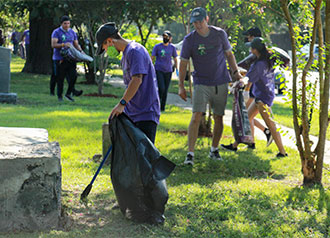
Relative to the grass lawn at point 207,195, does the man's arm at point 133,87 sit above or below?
above

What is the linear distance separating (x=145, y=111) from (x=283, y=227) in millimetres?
1583

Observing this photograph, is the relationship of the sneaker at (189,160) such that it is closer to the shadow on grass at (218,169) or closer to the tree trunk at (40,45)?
the shadow on grass at (218,169)

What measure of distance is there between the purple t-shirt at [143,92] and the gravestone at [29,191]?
103 cm

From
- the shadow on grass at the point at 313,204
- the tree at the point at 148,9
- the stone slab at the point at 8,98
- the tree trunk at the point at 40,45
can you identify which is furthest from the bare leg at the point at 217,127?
the tree trunk at the point at 40,45

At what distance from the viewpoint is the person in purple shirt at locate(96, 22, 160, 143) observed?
5211 mm

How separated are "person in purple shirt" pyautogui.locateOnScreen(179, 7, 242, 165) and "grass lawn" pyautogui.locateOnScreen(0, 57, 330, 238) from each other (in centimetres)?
69

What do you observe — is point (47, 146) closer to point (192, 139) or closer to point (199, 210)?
point (199, 210)

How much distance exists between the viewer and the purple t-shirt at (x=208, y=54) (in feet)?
24.8

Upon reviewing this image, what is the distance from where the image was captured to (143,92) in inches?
214

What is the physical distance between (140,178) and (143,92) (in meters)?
0.95

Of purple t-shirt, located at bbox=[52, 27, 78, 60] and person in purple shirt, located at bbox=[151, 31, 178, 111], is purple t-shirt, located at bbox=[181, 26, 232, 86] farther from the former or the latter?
purple t-shirt, located at bbox=[52, 27, 78, 60]

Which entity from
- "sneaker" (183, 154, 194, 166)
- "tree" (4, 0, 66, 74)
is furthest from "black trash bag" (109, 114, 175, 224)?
"tree" (4, 0, 66, 74)

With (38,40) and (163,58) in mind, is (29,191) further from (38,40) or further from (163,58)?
(38,40)

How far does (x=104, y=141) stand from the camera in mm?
7492
